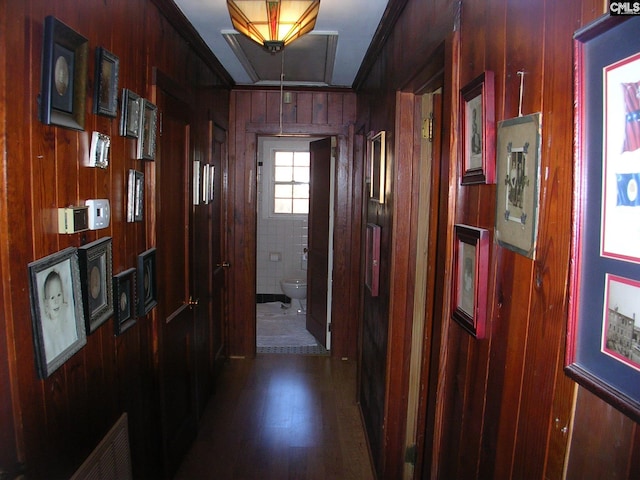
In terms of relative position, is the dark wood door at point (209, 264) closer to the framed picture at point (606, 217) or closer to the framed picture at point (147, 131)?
the framed picture at point (147, 131)

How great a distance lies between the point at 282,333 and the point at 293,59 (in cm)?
284

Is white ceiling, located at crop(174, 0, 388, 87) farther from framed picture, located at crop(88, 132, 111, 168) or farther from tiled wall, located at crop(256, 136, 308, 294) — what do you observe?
tiled wall, located at crop(256, 136, 308, 294)

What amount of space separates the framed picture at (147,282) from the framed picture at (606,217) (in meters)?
1.63

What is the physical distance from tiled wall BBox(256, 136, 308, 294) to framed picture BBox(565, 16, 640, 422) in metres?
5.38

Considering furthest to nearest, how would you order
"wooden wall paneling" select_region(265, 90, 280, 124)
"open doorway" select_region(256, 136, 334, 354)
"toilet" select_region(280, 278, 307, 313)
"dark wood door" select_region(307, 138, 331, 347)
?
"open doorway" select_region(256, 136, 334, 354) < "toilet" select_region(280, 278, 307, 313) < "dark wood door" select_region(307, 138, 331, 347) < "wooden wall paneling" select_region(265, 90, 280, 124)

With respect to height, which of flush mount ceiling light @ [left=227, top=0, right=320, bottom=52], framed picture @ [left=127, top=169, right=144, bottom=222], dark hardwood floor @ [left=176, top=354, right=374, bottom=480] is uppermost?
flush mount ceiling light @ [left=227, top=0, right=320, bottom=52]

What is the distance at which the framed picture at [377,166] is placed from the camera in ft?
8.29

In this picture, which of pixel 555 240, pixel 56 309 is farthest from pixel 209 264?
pixel 555 240

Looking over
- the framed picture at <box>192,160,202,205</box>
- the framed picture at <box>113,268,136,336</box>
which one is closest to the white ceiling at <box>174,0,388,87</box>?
the framed picture at <box>192,160,202,205</box>

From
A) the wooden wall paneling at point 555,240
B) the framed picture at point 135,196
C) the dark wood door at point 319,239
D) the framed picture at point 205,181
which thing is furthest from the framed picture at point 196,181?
the wooden wall paneling at point 555,240

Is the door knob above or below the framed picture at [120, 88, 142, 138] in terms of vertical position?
below

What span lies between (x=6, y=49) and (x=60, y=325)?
27.6 inches

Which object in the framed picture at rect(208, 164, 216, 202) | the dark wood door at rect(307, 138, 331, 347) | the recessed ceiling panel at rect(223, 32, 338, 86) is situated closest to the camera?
the recessed ceiling panel at rect(223, 32, 338, 86)

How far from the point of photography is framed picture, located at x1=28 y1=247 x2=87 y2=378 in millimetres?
1150
